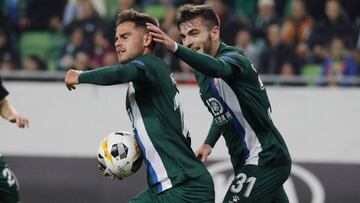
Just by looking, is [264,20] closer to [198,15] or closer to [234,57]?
[198,15]

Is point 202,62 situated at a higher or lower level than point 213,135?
higher

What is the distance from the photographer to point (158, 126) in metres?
6.42

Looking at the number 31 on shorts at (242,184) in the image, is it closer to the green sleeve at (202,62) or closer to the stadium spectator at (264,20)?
the green sleeve at (202,62)

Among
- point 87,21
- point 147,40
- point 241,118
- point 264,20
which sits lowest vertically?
point 241,118

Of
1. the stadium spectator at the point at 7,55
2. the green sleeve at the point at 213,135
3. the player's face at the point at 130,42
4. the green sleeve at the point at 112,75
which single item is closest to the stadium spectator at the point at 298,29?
the stadium spectator at the point at 7,55

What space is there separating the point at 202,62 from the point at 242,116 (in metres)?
0.91

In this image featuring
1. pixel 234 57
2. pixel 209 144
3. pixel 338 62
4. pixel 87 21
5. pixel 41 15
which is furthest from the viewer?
pixel 41 15

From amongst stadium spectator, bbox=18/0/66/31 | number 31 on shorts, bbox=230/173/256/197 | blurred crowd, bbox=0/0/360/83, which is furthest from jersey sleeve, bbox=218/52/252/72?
stadium spectator, bbox=18/0/66/31

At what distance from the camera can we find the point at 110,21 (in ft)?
43.3

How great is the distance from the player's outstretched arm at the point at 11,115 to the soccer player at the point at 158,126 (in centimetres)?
193

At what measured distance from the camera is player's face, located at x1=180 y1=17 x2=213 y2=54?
683 centimetres

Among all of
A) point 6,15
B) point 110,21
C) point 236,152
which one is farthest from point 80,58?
point 236,152

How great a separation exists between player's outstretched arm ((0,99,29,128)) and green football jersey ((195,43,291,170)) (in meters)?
1.95

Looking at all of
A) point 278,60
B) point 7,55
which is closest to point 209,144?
point 278,60
